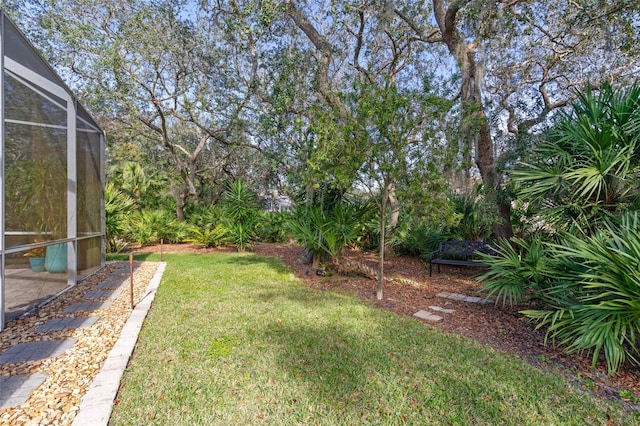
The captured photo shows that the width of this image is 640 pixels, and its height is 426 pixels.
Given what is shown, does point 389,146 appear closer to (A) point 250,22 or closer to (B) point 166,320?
(B) point 166,320

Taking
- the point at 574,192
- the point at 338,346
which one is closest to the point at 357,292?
the point at 338,346

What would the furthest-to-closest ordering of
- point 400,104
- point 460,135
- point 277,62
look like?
point 277,62, point 460,135, point 400,104

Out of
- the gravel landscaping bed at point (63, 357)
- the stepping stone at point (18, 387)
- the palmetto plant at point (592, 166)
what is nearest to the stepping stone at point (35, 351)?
the gravel landscaping bed at point (63, 357)

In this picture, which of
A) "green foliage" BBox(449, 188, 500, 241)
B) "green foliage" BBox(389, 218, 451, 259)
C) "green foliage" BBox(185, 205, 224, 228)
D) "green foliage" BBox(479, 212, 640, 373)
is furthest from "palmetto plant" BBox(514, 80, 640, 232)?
"green foliage" BBox(185, 205, 224, 228)

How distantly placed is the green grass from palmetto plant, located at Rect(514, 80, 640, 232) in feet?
6.85

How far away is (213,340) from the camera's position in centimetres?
336

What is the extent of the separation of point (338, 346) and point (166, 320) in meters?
2.20

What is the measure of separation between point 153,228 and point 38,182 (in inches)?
268

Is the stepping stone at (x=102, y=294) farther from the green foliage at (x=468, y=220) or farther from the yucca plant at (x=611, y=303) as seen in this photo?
the green foliage at (x=468, y=220)

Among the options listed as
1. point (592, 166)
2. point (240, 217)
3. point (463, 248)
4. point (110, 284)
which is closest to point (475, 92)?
point (592, 166)

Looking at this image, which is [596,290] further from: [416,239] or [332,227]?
[416,239]

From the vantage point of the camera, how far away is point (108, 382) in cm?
248

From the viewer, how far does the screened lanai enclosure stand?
3625mm

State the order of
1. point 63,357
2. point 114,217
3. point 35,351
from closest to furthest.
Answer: point 63,357 < point 35,351 < point 114,217
